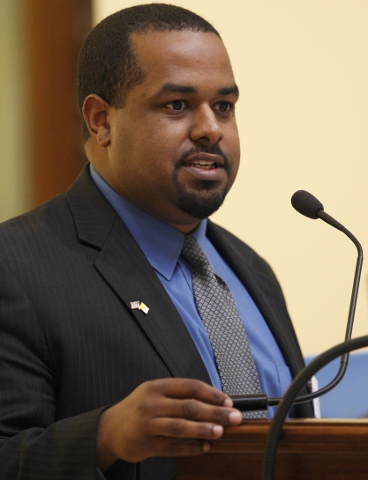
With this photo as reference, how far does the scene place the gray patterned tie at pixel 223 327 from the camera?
168 cm

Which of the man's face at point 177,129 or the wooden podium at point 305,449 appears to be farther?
the man's face at point 177,129

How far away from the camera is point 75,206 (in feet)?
5.86

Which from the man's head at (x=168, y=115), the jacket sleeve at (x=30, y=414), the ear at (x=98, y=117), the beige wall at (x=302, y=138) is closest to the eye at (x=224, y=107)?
the man's head at (x=168, y=115)

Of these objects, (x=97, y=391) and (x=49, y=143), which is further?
(x=49, y=143)

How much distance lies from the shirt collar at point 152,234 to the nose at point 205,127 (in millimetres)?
226

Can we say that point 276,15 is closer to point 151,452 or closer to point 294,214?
point 294,214

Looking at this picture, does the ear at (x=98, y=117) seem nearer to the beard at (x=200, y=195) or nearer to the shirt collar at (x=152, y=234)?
the shirt collar at (x=152, y=234)

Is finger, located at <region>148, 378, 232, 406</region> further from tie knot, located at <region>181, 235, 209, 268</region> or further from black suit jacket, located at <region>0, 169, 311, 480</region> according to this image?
tie knot, located at <region>181, 235, 209, 268</region>

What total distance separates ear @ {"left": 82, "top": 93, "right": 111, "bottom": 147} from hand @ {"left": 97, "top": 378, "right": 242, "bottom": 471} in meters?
0.87

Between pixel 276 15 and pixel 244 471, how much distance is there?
8.03 ft

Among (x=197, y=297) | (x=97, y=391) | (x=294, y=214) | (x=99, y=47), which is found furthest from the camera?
(x=294, y=214)

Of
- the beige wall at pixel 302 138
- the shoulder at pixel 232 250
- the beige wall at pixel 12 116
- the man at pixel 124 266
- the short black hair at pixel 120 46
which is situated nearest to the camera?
the man at pixel 124 266

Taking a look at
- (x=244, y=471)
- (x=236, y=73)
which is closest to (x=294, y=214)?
(x=236, y=73)

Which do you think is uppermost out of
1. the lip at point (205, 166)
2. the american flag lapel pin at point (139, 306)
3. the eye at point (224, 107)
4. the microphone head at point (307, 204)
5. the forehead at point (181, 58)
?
the forehead at point (181, 58)
